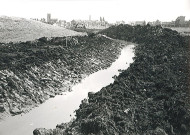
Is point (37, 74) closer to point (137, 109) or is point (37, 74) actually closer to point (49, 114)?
point (49, 114)

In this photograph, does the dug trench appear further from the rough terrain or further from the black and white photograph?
the rough terrain

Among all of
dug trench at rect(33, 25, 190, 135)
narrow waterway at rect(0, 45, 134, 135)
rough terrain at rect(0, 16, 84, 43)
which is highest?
rough terrain at rect(0, 16, 84, 43)

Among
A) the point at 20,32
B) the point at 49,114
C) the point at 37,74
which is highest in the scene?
the point at 20,32

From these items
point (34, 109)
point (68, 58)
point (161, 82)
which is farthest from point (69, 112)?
point (68, 58)

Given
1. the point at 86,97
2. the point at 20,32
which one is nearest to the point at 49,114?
the point at 86,97

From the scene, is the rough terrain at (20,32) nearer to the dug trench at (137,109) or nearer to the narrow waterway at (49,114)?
A: the narrow waterway at (49,114)

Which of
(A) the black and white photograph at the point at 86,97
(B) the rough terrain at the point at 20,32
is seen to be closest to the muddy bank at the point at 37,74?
(A) the black and white photograph at the point at 86,97

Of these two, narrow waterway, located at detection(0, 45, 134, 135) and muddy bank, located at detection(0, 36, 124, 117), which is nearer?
narrow waterway, located at detection(0, 45, 134, 135)

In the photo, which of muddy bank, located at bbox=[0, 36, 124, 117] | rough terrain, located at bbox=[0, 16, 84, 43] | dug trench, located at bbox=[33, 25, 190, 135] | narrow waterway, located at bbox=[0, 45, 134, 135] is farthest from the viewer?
rough terrain, located at bbox=[0, 16, 84, 43]

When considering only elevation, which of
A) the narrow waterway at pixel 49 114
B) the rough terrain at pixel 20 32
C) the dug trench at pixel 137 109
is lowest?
the narrow waterway at pixel 49 114

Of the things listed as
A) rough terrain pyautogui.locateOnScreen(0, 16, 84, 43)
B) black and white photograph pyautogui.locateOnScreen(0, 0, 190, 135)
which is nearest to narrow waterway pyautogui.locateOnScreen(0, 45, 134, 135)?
black and white photograph pyautogui.locateOnScreen(0, 0, 190, 135)

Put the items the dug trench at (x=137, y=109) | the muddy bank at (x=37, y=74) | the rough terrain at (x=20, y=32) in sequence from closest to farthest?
the dug trench at (x=137, y=109) → the muddy bank at (x=37, y=74) → the rough terrain at (x=20, y=32)
